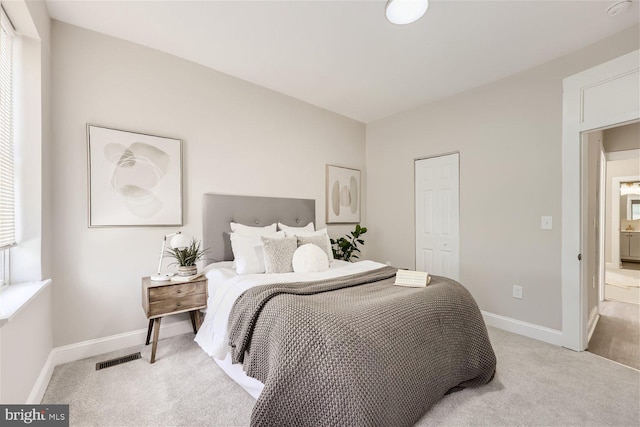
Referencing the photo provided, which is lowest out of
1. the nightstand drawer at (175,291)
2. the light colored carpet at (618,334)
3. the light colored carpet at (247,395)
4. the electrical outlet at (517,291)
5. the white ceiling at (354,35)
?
the light colored carpet at (618,334)

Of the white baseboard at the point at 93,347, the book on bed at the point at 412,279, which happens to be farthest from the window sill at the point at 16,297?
the book on bed at the point at 412,279

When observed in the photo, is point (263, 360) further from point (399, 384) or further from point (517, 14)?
point (517, 14)

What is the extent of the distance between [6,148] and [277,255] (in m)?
1.89

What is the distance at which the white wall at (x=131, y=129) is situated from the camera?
220cm

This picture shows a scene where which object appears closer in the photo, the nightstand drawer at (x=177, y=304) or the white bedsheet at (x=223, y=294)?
the white bedsheet at (x=223, y=294)

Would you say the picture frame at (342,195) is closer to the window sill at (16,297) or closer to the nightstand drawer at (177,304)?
the nightstand drawer at (177,304)

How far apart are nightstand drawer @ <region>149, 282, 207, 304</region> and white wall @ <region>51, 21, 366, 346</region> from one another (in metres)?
0.52

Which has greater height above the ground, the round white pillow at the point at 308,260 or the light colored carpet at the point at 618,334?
the round white pillow at the point at 308,260

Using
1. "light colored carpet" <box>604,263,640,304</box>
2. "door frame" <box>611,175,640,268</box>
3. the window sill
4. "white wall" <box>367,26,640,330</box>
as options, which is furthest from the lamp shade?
"door frame" <box>611,175,640,268</box>

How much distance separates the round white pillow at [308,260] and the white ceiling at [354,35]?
6.07 ft

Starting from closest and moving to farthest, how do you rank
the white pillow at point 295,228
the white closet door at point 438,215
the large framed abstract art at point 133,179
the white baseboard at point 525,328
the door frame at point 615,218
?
the large framed abstract art at point 133,179
the white baseboard at point 525,328
the white pillow at point 295,228
the white closet door at point 438,215
the door frame at point 615,218

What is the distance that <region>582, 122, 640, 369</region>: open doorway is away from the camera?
255 centimetres

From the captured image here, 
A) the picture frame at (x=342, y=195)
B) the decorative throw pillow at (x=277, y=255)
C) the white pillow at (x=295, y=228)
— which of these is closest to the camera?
the decorative throw pillow at (x=277, y=255)

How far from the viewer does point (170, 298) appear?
7.22ft
